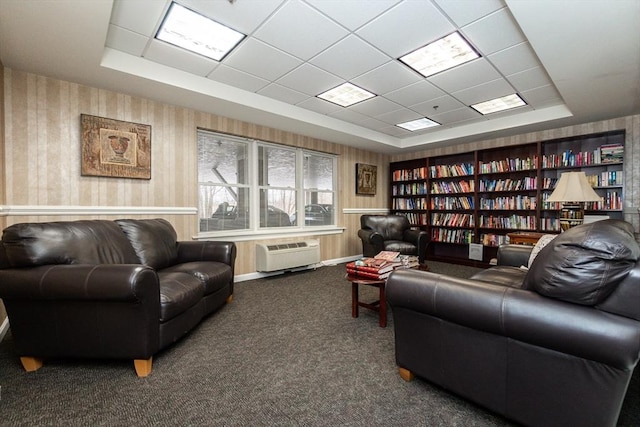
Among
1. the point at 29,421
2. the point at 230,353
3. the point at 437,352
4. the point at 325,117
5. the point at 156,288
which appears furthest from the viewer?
the point at 325,117

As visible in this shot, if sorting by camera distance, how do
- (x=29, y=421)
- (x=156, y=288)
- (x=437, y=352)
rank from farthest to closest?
(x=156, y=288), (x=437, y=352), (x=29, y=421)

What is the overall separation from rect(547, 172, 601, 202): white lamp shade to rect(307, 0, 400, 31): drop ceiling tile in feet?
9.77

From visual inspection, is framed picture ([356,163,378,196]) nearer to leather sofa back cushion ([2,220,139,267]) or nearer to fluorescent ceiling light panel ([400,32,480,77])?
fluorescent ceiling light panel ([400,32,480,77])

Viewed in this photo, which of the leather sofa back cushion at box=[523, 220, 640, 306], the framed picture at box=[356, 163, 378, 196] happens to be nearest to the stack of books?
the leather sofa back cushion at box=[523, 220, 640, 306]

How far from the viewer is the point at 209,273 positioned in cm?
244

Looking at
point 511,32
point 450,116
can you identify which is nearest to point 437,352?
point 511,32

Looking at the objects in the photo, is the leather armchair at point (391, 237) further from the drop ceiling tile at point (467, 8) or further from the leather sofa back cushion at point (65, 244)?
the leather sofa back cushion at point (65, 244)

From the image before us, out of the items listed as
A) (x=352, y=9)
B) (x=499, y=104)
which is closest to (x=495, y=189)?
(x=499, y=104)

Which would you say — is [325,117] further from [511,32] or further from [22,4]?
[22,4]

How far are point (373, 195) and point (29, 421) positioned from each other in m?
5.46

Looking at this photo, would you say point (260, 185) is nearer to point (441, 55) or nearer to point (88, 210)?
point (88, 210)

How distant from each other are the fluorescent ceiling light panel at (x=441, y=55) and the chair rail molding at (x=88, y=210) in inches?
119

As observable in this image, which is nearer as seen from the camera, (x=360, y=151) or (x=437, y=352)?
(x=437, y=352)

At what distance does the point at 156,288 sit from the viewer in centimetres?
172
